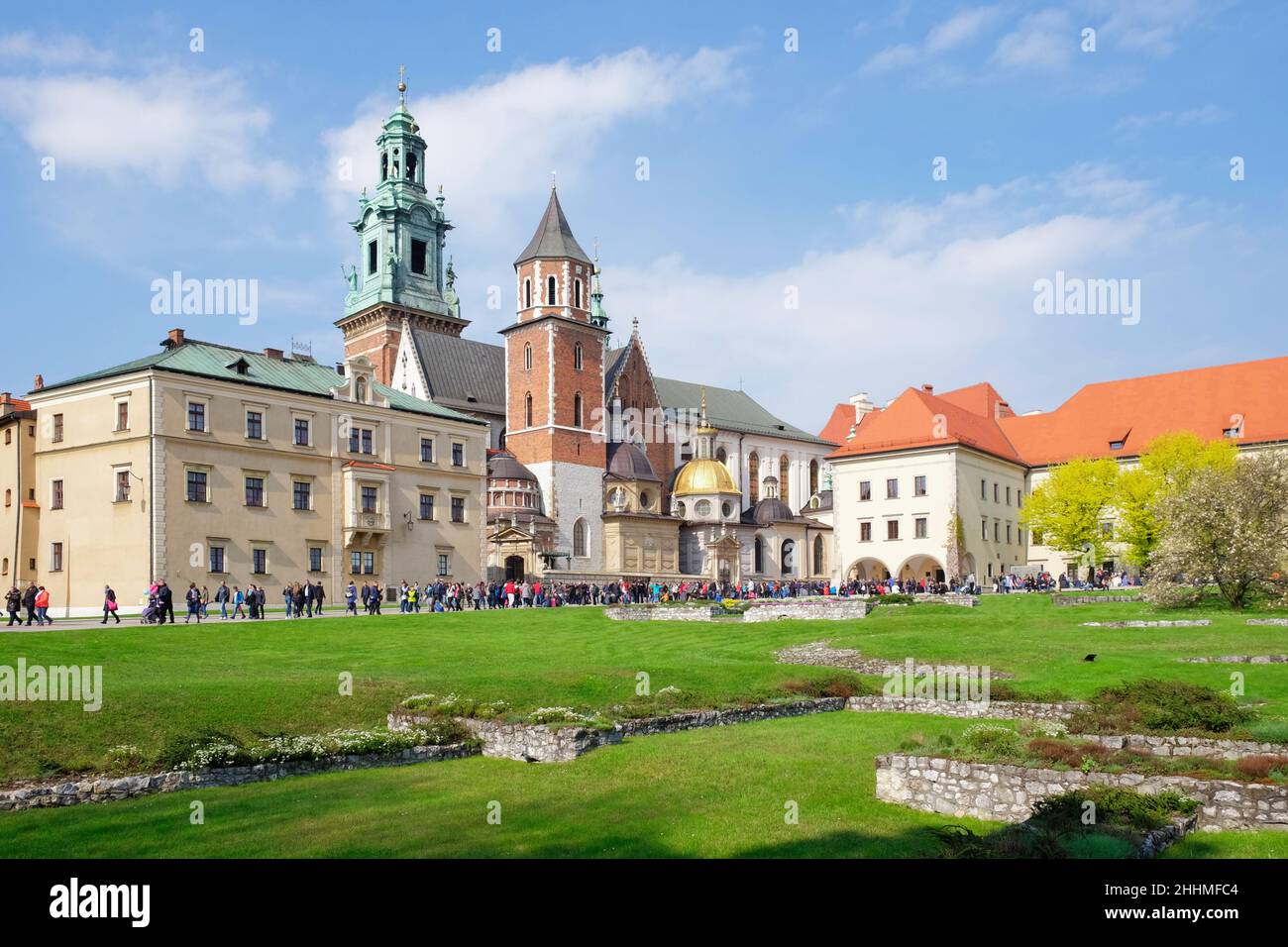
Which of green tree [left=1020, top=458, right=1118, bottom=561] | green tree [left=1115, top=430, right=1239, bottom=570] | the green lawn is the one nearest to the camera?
the green lawn

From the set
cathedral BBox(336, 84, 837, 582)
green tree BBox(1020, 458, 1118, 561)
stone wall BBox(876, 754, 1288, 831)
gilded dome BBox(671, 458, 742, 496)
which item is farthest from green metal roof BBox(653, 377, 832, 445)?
stone wall BBox(876, 754, 1288, 831)

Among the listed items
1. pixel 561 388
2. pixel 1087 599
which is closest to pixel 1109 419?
pixel 1087 599

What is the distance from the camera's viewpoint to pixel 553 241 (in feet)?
270

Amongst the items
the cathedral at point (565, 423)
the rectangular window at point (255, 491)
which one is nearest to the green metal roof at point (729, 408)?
the cathedral at point (565, 423)

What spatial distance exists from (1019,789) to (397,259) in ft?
284

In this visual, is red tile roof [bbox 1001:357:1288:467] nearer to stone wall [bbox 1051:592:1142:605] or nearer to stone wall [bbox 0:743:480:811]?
stone wall [bbox 1051:592:1142:605]

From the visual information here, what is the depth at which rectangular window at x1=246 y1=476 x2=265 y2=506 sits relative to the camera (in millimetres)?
51875

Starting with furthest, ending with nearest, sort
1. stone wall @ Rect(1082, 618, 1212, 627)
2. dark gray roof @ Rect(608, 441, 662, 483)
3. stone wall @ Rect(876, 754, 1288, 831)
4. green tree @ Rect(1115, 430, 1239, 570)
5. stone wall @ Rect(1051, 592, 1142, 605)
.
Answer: dark gray roof @ Rect(608, 441, 662, 483), green tree @ Rect(1115, 430, 1239, 570), stone wall @ Rect(1051, 592, 1142, 605), stone wall @ Rect(1082, 618, 1212, 627), stone wall @ Rect(876, 754, 1288, 831)

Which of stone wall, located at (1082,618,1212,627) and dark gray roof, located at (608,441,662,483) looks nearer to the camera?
stone wall, located at (1082,618,1212,627)

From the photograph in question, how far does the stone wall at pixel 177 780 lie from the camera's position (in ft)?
47.7

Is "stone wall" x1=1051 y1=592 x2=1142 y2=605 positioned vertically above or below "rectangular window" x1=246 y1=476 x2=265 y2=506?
below

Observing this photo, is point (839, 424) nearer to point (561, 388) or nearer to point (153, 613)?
point (561, 388)

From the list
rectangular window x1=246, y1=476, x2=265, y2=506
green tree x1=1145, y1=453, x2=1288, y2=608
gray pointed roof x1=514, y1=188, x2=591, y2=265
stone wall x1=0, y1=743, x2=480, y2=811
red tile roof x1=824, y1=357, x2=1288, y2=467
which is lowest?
stone wall x1=0, y1=743, x2=480, y2=811

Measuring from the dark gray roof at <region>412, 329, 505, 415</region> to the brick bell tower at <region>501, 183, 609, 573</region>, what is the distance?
309cm
